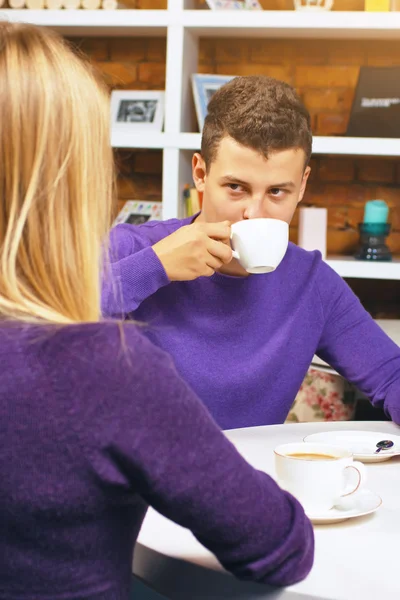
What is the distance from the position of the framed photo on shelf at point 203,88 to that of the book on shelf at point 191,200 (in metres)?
0.22

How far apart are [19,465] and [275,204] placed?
990mm

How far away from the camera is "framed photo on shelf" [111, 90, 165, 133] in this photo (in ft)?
9.01

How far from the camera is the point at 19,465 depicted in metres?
0.62

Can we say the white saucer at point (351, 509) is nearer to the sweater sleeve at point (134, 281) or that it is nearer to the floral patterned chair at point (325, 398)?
the sweater sleeve at point (134, 281)

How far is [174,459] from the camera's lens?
62 centimetres

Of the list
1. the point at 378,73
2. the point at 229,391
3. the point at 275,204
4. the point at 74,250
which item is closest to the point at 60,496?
the point at 74,250

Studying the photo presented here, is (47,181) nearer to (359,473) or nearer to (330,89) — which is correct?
(359,473)

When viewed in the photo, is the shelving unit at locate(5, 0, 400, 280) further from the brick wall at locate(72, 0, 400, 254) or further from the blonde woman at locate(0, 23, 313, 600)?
the blonde woman at locate(0, 23, 313, 600)

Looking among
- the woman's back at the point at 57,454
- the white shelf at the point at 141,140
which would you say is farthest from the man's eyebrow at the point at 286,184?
the white shelf at the point at 141,140

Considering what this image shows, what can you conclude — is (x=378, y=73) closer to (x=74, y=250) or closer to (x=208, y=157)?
(x=208, y=157)

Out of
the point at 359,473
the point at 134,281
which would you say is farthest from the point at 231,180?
the point at 359,473

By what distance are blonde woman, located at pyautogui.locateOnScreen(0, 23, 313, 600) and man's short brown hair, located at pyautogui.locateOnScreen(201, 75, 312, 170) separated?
2.63 feet

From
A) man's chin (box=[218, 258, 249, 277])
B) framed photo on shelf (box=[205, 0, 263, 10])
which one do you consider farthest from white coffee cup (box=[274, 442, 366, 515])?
framed photo on shelf (box=[205, 0, 263, 10])

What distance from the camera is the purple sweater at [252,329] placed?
1.45m
